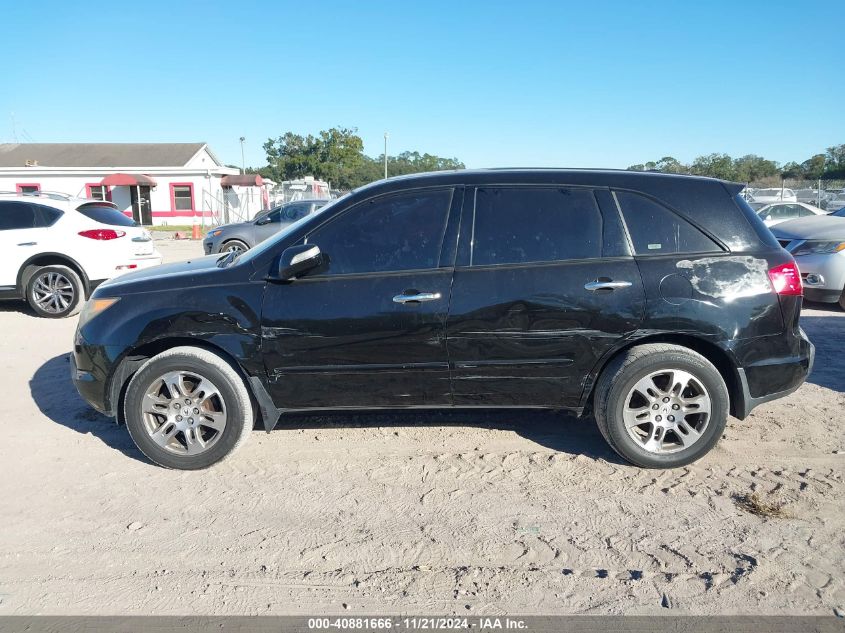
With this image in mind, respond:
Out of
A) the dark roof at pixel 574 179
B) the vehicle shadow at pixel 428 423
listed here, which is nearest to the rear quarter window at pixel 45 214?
the vehicle shadow at pixel 428 423

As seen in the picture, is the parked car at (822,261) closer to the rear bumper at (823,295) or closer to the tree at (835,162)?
the rear bumper at (823,295)

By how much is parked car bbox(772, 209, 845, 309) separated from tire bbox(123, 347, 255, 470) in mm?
8106

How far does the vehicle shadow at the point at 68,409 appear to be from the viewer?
15.6 ft

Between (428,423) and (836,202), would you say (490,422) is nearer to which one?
(428,423)

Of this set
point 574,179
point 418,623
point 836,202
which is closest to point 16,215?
point 574,179

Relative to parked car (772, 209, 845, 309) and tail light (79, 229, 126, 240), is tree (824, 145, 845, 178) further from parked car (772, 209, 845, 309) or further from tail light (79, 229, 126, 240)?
tail light (79, 229, 126, 240)

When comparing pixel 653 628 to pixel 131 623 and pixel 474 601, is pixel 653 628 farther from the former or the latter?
pixel 131 623

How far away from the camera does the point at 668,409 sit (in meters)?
4.09

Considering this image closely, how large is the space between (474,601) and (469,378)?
1537mm

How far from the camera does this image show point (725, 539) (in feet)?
11.0

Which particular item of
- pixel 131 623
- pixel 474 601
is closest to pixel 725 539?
pixel 474 601

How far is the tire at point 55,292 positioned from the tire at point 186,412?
577cm

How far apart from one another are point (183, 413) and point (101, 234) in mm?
6219

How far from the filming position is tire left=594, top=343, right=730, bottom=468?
13.2 ft
